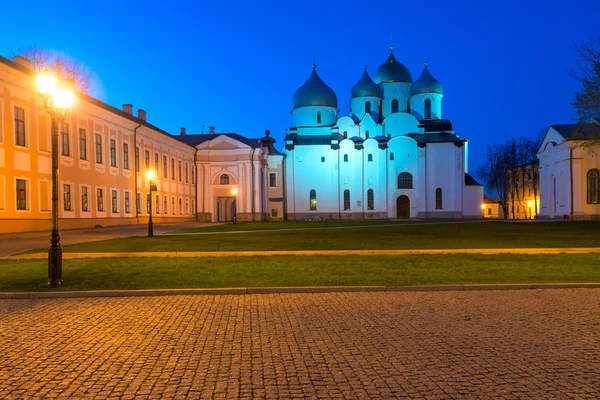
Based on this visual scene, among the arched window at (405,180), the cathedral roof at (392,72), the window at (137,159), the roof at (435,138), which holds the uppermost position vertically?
the cathedral roof at (392,72)

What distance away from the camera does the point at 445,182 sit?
2803 inches

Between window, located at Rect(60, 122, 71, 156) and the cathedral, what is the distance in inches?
1565

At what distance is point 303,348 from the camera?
21.5 feet

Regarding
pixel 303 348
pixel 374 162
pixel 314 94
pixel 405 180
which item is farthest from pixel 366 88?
pixel 303 348

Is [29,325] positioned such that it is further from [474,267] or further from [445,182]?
[445,182]

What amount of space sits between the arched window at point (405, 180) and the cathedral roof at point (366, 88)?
513 inches

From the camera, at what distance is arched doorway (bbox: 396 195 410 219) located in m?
71.6

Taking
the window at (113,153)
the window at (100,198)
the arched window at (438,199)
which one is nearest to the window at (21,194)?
the window at (100,198)

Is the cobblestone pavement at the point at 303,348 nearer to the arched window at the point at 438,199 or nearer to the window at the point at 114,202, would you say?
the window at the point at 114,202

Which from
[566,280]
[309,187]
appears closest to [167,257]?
[566,280]

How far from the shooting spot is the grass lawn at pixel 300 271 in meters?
12.1

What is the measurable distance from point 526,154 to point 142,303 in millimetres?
85434

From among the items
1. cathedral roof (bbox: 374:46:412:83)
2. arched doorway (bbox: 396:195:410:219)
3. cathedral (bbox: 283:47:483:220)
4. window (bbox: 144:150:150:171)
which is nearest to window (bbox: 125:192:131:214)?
window (bbox: 144:150:150:171)

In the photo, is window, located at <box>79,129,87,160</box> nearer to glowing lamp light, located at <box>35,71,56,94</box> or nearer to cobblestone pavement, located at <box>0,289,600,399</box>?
glowing lamp light, located at <box>35,71,56,94</box>
